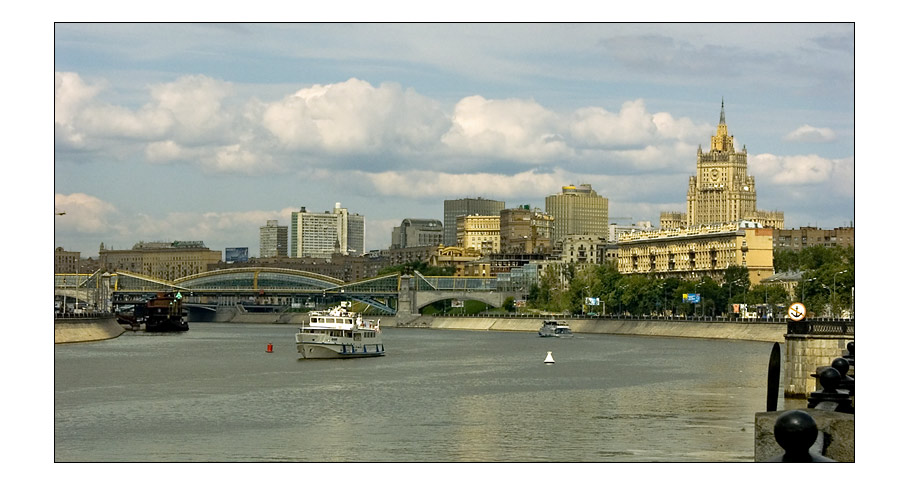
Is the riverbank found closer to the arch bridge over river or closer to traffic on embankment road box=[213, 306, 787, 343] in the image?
traffic on embankment road box=[213, 306, 787, 343]

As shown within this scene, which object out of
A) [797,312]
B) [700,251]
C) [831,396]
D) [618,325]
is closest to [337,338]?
[797,312]

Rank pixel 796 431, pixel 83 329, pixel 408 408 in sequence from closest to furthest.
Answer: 1. pixel 796 431
2. pixel 408 408
3. pixel 83 329

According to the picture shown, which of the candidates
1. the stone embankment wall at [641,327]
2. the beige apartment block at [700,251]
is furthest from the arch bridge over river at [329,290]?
the beige apartment block at [700,251]

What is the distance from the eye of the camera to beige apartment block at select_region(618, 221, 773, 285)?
153 metres

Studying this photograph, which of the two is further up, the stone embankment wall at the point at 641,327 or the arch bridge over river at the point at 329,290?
the arch bridge over river at the point at 329,290

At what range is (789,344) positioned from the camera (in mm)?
37156

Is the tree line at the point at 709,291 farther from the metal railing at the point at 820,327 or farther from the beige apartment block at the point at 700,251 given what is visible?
the metal railing at the point at 820,327

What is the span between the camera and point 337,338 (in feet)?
241

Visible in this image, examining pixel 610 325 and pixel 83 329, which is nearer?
pixel 83 329

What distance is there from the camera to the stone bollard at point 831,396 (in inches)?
485

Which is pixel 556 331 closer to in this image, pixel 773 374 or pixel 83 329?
pixel 83 329

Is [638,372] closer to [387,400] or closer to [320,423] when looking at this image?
[387,400]

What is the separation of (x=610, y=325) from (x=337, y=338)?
188 feet

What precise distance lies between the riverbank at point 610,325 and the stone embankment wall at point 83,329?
56.3 ft
